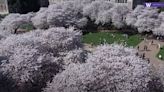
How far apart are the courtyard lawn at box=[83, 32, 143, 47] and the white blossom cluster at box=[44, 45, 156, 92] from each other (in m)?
22.9

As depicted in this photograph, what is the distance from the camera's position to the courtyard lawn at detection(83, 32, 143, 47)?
4631 centimetres

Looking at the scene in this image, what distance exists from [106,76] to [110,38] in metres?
27.4

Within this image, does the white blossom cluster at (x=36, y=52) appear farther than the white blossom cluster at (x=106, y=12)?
No

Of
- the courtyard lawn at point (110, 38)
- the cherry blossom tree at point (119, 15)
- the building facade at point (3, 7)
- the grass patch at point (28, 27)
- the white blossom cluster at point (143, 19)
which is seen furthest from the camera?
the building facade at point (3, 7)

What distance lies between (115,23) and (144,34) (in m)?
5.13

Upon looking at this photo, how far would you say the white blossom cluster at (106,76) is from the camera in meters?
21.4

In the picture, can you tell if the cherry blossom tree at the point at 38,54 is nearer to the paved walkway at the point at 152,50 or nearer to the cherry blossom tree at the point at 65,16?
the paved walkway at the point at 152,50

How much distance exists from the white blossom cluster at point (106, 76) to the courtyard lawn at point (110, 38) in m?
22.9

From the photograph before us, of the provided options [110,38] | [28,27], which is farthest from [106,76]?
[28,27]

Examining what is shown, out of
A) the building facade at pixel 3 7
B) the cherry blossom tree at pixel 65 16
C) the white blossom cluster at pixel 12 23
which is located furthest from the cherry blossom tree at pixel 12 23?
the building facade at pixel 3 7

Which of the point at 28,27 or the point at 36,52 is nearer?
the point at 36,52

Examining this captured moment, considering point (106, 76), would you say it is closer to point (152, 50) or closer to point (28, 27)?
point (152, 50)

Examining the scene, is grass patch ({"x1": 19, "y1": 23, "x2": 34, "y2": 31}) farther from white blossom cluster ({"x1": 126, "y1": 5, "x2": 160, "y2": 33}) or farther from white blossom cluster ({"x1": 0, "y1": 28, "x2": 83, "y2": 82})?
white blossom cluster ({"x1": 0, "y1": 28, "x2": 83, "y2": 82})

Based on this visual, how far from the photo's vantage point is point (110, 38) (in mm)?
48656
